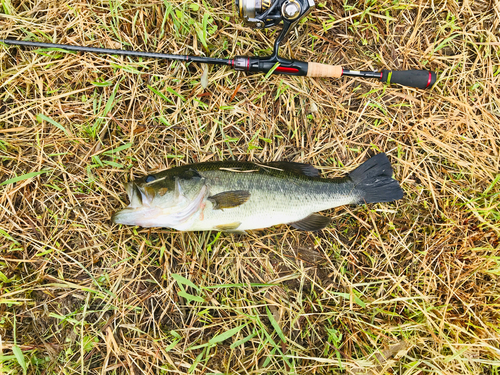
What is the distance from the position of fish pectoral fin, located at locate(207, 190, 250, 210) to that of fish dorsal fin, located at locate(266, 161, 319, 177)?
446mm

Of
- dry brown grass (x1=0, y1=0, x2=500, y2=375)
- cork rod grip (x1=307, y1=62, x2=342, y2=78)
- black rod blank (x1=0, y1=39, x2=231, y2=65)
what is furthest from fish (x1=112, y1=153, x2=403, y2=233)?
black rod blank (x1=0, y1=39, x2=231, y2=65)

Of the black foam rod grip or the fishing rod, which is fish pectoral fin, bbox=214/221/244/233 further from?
the black foam rod grip

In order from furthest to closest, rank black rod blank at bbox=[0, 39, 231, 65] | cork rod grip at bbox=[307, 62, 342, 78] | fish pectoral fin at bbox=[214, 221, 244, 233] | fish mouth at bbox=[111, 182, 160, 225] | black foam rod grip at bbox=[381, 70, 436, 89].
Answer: black foam rod grip at bbox=[381, 70, 436, 89] < cork rod grip at bbox=[307, 62, 342, 78] < black rod blank at bbox=[0, 39, 231, 65] < fish pectoral fin at bbox=[214, 221, 244, 233] < fish mouth at bbox=[111, 182, 160, 225]

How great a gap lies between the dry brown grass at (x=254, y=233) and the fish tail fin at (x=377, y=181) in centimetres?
23

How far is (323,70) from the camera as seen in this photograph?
2.78m

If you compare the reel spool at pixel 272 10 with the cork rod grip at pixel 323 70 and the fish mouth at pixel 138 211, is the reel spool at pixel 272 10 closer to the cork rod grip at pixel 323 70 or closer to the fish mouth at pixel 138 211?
the cork rod grip at pixel 323 70

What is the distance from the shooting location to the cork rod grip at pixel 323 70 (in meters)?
2.76

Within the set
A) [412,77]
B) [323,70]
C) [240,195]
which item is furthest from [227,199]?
[412,77]

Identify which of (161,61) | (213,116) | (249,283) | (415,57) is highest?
(161,61)

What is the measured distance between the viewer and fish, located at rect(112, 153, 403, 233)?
7.88 ft

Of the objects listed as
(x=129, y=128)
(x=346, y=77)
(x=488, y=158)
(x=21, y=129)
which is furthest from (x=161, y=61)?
(x=488, y=158)

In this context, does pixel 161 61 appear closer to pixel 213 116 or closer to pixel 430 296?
pixel 213 116

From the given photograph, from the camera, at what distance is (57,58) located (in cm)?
280

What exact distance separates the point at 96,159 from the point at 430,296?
342 cm
